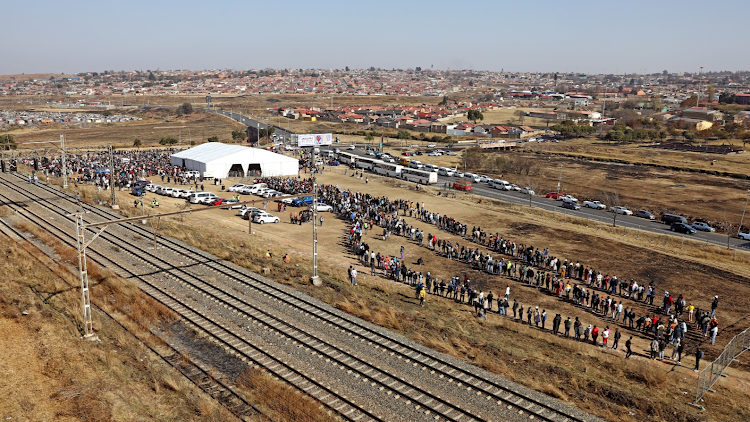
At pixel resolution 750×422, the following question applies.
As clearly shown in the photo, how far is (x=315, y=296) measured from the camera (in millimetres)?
25062

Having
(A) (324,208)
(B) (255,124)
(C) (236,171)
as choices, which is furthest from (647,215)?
(B) (255,124)

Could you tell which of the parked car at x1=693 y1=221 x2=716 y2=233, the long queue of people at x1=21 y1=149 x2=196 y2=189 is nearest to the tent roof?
the long queue of people at x1=21 y1=149 x2=196 y2=189

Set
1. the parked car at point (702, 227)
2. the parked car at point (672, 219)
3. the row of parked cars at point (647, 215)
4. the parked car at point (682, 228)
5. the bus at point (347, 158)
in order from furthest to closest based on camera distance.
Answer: the bus at point (347, 158) < the parked car at point (672, 219) < the parked car at point (702, 227) < the row of parked cars at point (647, 215) < the parked car at point (682, 228)

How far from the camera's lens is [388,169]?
68750mm

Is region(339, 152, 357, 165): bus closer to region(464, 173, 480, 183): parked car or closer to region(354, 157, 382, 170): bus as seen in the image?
region(354, 157, 382, 170): bus

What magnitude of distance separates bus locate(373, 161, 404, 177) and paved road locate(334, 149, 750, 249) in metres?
5.51

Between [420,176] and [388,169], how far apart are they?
5.81 meters

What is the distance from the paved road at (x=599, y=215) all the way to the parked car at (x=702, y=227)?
100 cm

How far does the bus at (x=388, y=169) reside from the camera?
6750 cm

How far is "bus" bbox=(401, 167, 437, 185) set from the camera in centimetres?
6388

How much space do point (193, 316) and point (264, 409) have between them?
8397 mm

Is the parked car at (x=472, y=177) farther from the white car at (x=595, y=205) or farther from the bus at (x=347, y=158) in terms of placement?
the bus at (x=347, y=158)

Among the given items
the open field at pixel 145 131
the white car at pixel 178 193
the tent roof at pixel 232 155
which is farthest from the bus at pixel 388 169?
the open field at pixel 145 131

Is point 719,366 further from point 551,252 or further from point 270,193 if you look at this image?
point 270,193
